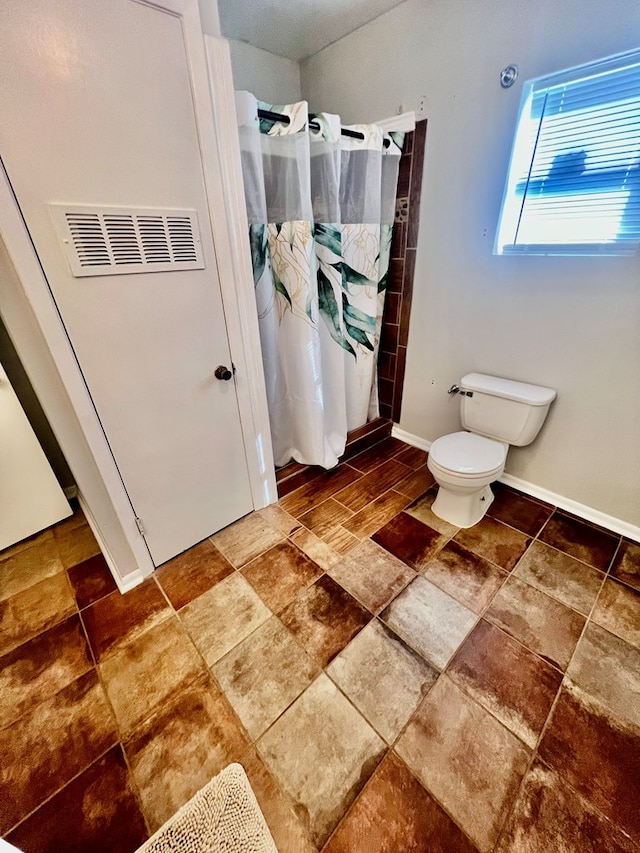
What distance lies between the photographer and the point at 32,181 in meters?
0.95

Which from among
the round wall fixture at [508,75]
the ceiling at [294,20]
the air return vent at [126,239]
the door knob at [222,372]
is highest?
the ceiling at [294,20]

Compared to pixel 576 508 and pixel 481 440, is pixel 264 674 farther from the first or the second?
pixel 576 508

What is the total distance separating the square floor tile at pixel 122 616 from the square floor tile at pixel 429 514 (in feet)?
4.28

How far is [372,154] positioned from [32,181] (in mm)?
1582

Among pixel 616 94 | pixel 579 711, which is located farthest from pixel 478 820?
pixel 616 94

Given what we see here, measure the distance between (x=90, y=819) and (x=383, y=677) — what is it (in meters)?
0.91

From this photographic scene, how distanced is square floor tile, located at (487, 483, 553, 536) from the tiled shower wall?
35.5 inches

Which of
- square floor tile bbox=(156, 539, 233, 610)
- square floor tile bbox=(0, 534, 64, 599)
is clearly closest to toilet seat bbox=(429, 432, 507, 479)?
square floor tile bbox=(156, 539, 233, 610)

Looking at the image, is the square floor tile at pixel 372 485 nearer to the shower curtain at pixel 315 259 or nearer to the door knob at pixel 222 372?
the shower curtain at pixel 315 259


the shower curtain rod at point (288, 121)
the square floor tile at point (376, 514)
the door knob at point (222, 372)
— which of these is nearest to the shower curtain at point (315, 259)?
the shower curtain rod at point (288, 121)

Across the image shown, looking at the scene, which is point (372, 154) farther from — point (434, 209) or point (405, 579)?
point (405, 579)

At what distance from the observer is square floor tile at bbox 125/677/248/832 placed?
0.96m

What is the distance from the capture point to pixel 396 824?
90 centimetres

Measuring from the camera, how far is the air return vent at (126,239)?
1036 millimetres
